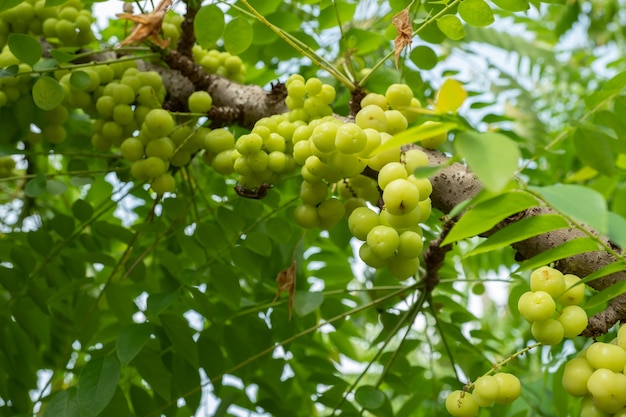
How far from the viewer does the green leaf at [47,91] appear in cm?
149

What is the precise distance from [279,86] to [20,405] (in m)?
1.04

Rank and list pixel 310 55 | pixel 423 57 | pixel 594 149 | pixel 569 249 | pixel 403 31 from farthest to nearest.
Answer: pixel 423 57
pixel 310 55
pixel 403 31
pixel 594 149
pixel 569 249

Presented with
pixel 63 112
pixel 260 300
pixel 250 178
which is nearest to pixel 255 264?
pixel 260 300

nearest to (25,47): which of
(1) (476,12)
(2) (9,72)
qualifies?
(2) (9,72)

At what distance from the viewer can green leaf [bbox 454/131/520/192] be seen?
673mm

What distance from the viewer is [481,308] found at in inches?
196

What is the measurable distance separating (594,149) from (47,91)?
1.15 meters

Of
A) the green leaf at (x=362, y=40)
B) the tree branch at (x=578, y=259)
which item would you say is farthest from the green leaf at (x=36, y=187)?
the tree branch at (x=578, y=259)

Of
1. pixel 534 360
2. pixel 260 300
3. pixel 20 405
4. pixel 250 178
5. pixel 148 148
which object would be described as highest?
pixel 250 178

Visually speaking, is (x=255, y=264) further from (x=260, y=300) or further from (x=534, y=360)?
(x=534, y=360)

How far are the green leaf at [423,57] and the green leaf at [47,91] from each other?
83 centimetres

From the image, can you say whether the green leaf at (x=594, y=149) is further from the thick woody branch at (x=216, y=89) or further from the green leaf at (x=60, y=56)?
the green leaf at (x=60, y=56)

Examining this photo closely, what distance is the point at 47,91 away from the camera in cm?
150

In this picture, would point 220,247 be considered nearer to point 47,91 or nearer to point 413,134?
point 47,91
